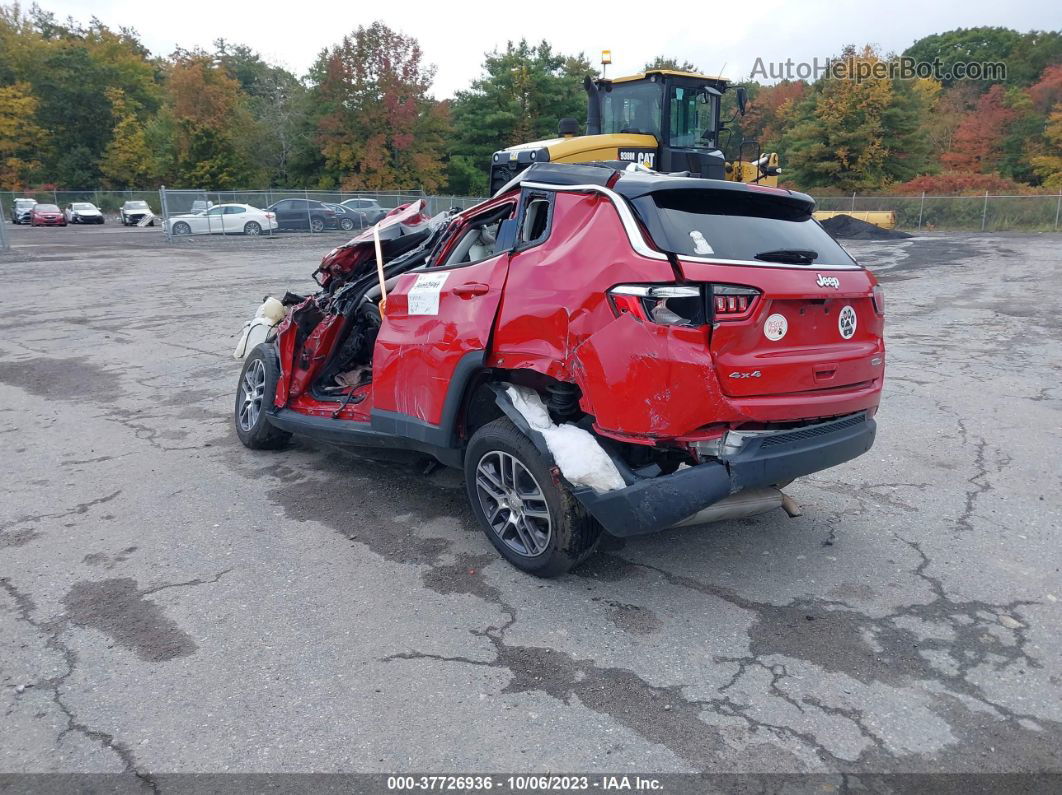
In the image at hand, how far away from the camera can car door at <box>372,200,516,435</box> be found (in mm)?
4148

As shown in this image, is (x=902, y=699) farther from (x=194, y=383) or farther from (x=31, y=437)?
(x=194, y=383)

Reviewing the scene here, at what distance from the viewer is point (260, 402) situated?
6074mm

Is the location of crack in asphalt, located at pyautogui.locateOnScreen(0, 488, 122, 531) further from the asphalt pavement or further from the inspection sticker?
the inspection sticker

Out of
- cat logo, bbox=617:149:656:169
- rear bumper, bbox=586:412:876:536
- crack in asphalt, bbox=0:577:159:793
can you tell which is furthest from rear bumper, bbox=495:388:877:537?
cat logo, bbox=617:149:656:169

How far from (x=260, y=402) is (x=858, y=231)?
28674 mm

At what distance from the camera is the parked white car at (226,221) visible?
31078mm

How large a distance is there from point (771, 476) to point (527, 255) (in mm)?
1578

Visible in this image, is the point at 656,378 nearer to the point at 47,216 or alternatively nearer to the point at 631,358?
the point at 631,358

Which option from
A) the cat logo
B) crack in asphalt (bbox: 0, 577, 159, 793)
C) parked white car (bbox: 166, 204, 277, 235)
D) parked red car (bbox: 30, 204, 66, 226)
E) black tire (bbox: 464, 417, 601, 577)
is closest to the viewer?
crack in asphalt (bbox: 0, 577, 159, 793)

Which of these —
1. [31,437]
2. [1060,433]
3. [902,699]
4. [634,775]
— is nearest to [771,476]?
[902,699]

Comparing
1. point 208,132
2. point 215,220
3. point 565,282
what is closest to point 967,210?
point 215,220

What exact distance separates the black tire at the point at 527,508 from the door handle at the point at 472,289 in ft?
2.25

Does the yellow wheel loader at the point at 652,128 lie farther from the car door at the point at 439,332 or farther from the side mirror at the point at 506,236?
the side mirror at the point at 506,236

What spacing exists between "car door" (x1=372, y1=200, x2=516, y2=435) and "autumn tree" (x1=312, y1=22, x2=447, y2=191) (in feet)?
146
